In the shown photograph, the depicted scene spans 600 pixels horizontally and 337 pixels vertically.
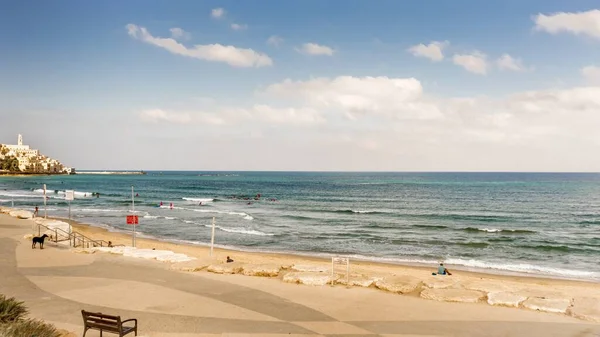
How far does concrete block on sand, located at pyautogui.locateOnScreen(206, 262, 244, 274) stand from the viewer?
624 inches

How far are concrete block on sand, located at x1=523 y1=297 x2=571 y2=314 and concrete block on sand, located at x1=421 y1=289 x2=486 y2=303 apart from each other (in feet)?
4.22

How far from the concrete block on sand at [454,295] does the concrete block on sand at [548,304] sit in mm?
1285

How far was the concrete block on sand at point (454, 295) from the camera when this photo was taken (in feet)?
41.1

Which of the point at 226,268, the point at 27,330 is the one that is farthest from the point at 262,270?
the point at 27,330

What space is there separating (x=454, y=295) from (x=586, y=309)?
338cm

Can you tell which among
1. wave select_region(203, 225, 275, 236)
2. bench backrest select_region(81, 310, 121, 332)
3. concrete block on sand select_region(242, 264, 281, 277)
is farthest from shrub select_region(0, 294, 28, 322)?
wave select_region(203, 225, 275, 236)

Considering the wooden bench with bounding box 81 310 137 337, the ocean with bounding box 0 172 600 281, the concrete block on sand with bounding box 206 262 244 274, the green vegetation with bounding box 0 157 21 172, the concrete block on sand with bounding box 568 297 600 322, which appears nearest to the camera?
the wooden bench with bounding box 81 310 137 337

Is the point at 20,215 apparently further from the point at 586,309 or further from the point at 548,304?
the point at 586,309

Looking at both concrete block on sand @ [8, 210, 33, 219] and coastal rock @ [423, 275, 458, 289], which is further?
concrete block on sand @ [8, 210, 33, 219]

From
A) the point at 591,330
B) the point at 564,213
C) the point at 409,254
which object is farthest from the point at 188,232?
the point at 564,213

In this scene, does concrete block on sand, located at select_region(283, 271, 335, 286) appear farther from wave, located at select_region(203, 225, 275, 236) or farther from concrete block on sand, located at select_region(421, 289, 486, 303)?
wave, located at select_region(203, 225, 275, 236)

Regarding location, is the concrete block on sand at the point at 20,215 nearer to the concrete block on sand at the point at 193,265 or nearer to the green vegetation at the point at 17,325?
the concrete block on sand at the point at 193,265

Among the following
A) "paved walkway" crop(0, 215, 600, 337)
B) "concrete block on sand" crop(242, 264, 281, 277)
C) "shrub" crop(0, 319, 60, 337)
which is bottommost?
"paved walkway" crop(0, 215, 600, 337)

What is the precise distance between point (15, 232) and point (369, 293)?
24.0m
